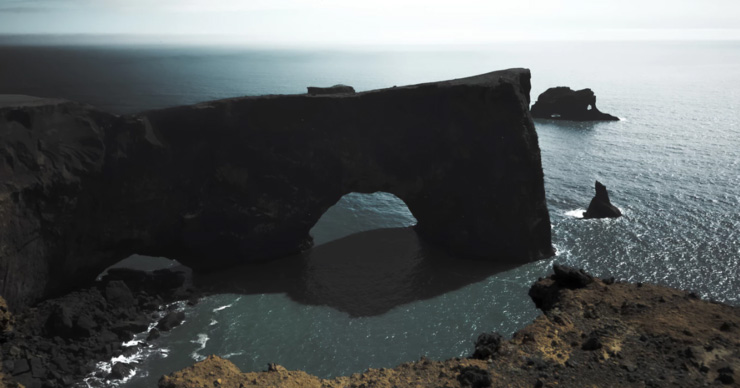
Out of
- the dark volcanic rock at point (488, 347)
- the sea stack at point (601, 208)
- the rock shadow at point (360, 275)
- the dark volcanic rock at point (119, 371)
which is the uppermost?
the dark volcanic rock at point (488, 347)

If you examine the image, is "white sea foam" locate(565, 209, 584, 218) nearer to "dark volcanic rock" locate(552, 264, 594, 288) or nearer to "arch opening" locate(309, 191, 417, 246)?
"arch opening" locate(309, 191, 417, 246)

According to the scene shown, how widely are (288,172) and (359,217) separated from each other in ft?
44.0

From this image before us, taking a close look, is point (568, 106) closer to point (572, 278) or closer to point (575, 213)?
point (575, 213)

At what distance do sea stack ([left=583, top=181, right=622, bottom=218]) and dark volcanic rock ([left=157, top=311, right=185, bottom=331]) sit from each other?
4459 cm

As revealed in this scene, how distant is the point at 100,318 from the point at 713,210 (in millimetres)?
65032

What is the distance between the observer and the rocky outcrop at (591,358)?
19016 millimetres

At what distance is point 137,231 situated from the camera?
4069 centimetres

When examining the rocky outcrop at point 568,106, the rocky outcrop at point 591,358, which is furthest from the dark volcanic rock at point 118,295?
the rocky outcrop at point 568,106

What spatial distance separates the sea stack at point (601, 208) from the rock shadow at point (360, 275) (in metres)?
16.2

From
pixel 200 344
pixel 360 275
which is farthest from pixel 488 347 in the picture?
pixel 360 275

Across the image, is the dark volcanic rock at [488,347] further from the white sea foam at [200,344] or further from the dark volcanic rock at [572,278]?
the white sea foam at [200,344]

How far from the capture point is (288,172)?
44.8 metres

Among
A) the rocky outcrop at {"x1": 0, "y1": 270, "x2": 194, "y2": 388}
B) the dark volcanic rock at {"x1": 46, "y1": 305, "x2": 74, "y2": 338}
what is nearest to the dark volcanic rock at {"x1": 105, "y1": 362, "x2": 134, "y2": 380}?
the rocky outcrop at {"x1": 0, "y1": 270, "x2": 194, "y2": 388}

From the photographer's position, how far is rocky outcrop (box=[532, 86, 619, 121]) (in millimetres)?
118500
